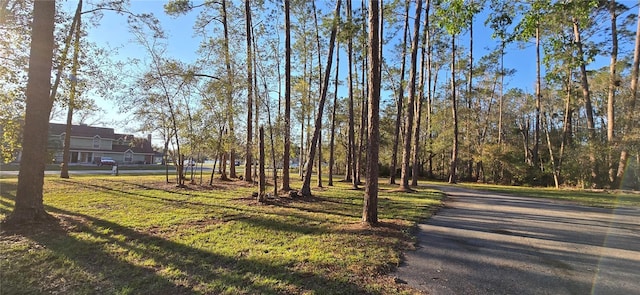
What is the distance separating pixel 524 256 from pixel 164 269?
521 centimetres

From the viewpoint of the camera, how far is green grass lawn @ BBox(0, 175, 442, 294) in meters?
3.34

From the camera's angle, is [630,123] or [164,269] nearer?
[164,269]

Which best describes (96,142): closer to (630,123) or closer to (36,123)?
(36,123)

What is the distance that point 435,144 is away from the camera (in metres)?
28.6

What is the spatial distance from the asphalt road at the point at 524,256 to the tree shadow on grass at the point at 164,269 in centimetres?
132

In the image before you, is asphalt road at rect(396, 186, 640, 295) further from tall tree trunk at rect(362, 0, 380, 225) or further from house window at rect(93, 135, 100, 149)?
house window at rect(93, 135, 100, 149)

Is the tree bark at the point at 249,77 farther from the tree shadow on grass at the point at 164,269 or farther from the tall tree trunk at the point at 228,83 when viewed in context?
the tree shadow on grass at the point at 164,269

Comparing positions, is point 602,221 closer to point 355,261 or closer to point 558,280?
point 558,280

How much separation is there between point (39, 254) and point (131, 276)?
1.79 m

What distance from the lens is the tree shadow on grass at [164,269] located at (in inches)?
128

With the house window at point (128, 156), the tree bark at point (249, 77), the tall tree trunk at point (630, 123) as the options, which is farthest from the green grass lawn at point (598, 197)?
the house window at point (128, 156)

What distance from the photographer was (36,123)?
557 centimetres

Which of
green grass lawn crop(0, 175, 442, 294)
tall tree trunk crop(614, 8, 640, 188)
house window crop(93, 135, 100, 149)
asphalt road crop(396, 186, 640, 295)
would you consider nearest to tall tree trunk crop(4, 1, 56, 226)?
green grass lawn crop(0, 175, 442, 294)

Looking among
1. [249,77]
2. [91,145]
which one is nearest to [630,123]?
[249,77]
